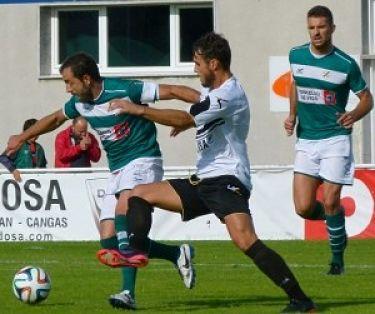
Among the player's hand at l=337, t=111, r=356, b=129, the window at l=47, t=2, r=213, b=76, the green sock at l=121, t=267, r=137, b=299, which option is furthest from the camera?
the window at l=47, t=2, r=213, b=76

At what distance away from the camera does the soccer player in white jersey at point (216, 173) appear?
10422 mm

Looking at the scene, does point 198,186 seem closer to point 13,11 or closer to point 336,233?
point 336,233

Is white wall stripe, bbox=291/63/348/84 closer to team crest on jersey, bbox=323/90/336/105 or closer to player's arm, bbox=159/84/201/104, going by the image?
team crest on jersey, bbox=323/90/336/105

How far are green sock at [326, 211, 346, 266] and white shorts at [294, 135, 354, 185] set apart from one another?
376 mm

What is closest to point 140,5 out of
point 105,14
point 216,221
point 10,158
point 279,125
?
point 105,14

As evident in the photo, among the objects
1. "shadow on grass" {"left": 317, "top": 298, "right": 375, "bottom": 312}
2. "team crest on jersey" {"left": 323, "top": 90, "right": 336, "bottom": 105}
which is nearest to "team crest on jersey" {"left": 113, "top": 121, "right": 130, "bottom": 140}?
"shadow on grass" {"left": 317, "top": 298, "right": 375, "bottom": 312}

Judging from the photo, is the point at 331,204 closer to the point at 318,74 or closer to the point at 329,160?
the point at 329,160

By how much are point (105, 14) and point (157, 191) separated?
15.5m

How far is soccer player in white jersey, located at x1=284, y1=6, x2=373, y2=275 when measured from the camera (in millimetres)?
13742

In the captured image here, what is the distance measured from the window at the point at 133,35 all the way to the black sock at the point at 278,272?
15.0 metres

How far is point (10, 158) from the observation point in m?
11.8

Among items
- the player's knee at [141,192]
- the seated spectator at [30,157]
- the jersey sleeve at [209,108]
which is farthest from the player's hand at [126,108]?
the seated spectator at [30,157]

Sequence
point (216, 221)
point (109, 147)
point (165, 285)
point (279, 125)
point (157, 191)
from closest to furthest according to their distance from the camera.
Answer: point (157, 191), point (109, 147), point (165, 285), point (216, 221), point (279, 125)

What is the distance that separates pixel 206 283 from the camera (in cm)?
1352
